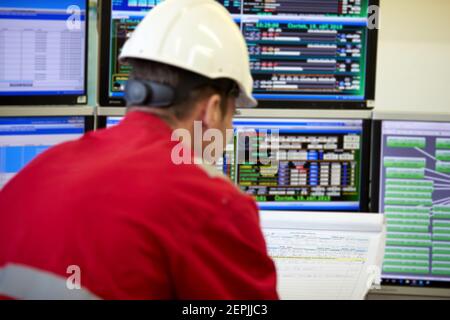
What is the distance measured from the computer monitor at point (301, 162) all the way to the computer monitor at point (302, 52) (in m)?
0.07

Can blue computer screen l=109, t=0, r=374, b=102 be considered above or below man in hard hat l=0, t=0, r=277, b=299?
above

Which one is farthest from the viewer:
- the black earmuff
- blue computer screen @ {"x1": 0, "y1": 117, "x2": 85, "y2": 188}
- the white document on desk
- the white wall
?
the white wall

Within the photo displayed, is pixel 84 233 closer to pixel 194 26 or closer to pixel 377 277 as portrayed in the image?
pixel 194 26

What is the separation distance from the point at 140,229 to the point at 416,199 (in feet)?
4.04

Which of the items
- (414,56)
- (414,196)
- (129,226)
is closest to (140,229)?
(129,226)

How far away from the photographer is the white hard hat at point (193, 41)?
3.44ft

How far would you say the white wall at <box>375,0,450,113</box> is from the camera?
2.56m

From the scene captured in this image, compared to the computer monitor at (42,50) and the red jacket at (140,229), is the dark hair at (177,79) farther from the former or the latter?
the computer monitor at (42,50)

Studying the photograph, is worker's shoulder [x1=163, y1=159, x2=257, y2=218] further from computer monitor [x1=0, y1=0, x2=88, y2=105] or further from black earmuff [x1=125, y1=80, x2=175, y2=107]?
computer monitor [x1=0, y1=0, x2=88, y2=105]

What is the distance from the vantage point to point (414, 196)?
1.86m

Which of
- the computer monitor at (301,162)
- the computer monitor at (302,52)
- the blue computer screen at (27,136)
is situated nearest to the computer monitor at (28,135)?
the blue computer screen at (27,136)

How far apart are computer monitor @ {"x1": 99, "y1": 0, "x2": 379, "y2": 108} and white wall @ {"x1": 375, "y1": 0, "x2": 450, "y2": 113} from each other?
821 millimetres

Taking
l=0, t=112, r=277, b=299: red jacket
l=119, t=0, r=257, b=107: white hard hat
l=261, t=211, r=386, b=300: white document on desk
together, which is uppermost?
l=119, t=0, r=257, b=107: white hard hat

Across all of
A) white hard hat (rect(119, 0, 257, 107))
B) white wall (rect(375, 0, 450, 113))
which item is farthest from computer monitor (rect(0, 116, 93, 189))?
white wall (rect(375, 0, 450, 113))
